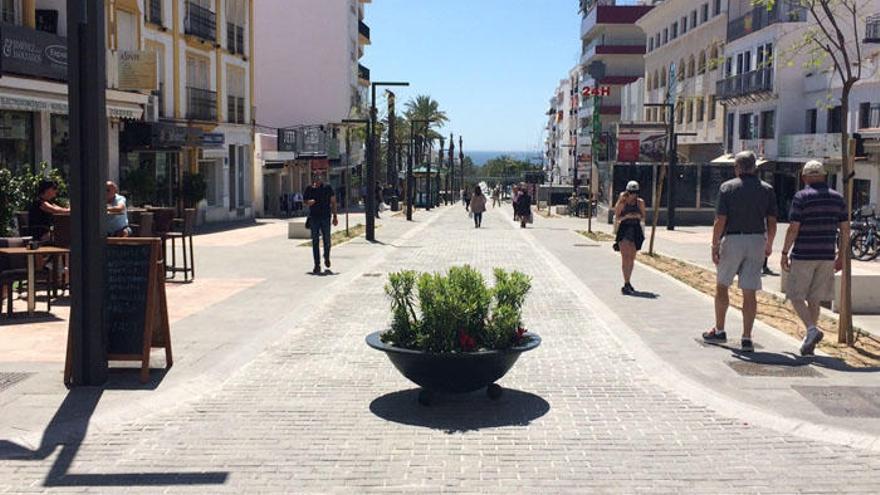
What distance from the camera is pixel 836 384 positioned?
749 centimetres

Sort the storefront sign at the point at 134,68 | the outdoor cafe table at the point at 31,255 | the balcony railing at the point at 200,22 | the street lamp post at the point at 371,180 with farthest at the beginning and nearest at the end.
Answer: the balcony railing at the point at 200,22
the street lamp post at the point at 371,180
the storefront sign at the point at 134,68
the outdoor cafe table at the point at 31,255

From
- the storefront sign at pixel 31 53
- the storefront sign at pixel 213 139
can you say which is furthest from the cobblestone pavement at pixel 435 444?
the storefront sign at pixel 213 139

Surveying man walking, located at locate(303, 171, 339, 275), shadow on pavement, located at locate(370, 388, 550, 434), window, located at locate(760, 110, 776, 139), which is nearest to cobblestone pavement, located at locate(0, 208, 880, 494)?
shadow on pavement, located at locate(370, 388, 550, 434)

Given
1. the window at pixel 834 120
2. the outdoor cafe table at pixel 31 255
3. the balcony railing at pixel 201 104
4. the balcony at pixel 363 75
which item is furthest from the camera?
the balcony at pixel 363 75

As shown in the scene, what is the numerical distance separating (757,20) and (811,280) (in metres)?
39.4

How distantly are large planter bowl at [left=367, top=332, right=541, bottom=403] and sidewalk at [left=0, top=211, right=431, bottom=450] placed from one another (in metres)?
1.71

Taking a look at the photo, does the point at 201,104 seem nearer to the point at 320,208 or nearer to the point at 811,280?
the point at 320,208

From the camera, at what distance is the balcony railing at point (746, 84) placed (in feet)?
141

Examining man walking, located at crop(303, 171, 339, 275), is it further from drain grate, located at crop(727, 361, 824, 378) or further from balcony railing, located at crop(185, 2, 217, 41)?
balcony railing, located at crop(185, 2, 217, 41)

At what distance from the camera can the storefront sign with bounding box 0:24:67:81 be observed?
755 inches

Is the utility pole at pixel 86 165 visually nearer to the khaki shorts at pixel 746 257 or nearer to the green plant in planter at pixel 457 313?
the green plant in planter at pixel 457 313

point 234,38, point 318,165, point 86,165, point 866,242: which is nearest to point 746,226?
point 86,165

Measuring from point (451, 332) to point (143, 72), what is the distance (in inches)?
816

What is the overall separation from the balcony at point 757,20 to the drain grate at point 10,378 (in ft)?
125
